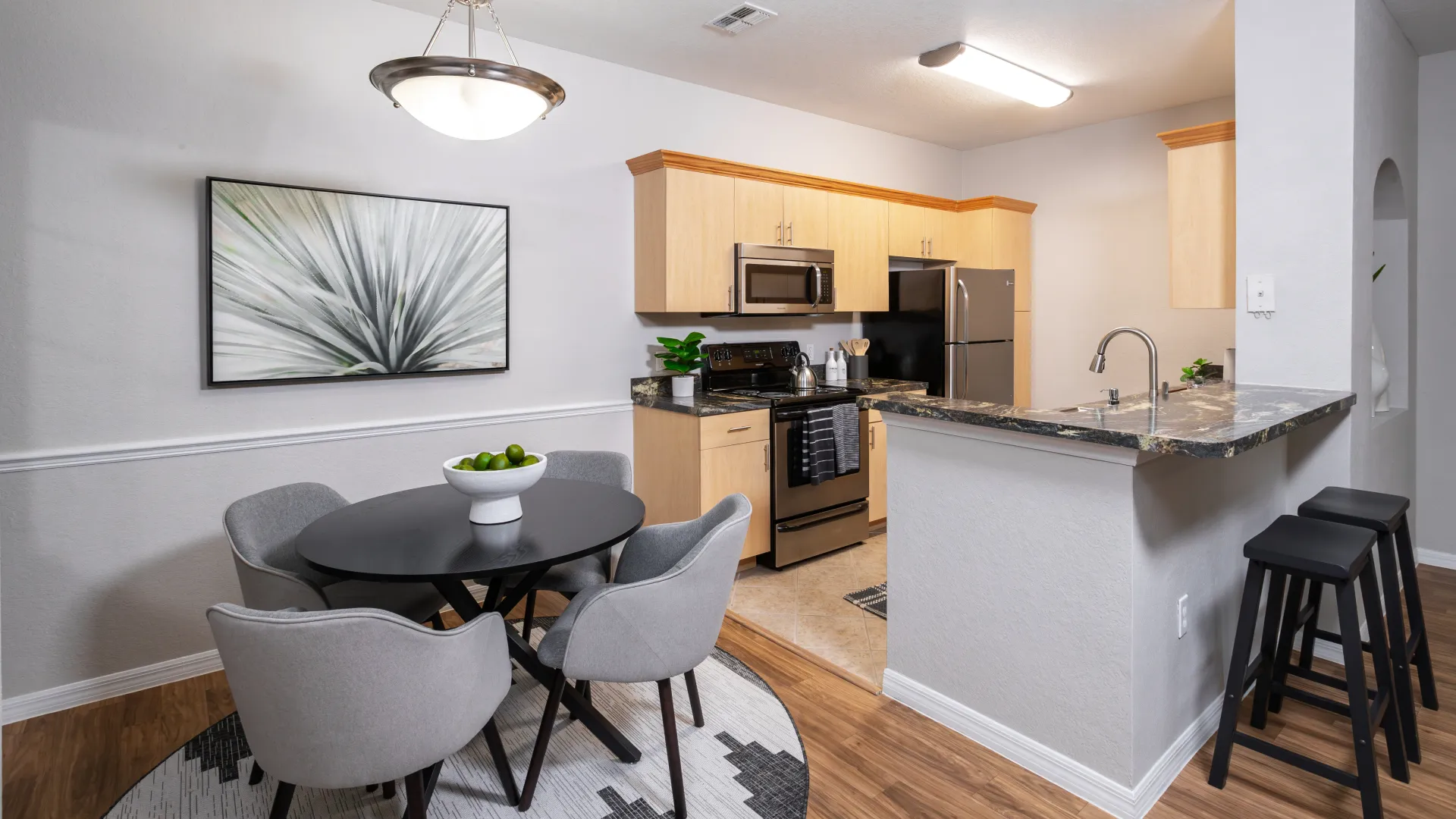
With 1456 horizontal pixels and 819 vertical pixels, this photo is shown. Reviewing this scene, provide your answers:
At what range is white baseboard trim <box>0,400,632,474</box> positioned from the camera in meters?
2.46

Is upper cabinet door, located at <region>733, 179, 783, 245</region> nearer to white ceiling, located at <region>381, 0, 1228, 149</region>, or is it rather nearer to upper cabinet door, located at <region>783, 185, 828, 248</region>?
upper cabinet door, located at <region>783, 185, 828, 248</region>

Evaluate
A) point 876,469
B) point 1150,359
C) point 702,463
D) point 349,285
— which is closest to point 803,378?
point 876,469

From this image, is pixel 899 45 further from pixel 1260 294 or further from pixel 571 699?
pixel 571 699

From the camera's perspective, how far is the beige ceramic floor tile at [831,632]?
9.76 ft

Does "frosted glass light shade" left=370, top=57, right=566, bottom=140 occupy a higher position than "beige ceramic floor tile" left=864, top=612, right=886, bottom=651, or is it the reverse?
"frosted glass light shade" left=370, top=57, right=566, bottom=140

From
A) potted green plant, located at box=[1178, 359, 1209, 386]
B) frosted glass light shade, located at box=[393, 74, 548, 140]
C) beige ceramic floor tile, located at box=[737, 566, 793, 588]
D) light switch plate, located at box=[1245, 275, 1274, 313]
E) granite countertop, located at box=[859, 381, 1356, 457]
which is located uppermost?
frosted glass light shade, located at box=[393, 74, 548, 140]

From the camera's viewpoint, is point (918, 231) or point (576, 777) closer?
point (576, 777)

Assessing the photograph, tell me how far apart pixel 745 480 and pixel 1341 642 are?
231cm

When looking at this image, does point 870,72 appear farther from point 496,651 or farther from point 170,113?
point 496,651

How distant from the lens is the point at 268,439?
286 centimetres

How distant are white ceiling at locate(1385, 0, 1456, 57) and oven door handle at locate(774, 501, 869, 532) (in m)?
3.00

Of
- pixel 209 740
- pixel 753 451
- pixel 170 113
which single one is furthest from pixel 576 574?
pixel 170 113

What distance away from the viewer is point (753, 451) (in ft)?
12.2

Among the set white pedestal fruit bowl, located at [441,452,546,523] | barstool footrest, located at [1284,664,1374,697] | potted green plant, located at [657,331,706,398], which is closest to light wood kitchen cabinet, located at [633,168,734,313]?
potted green plant, located at [657,331,706,398]
